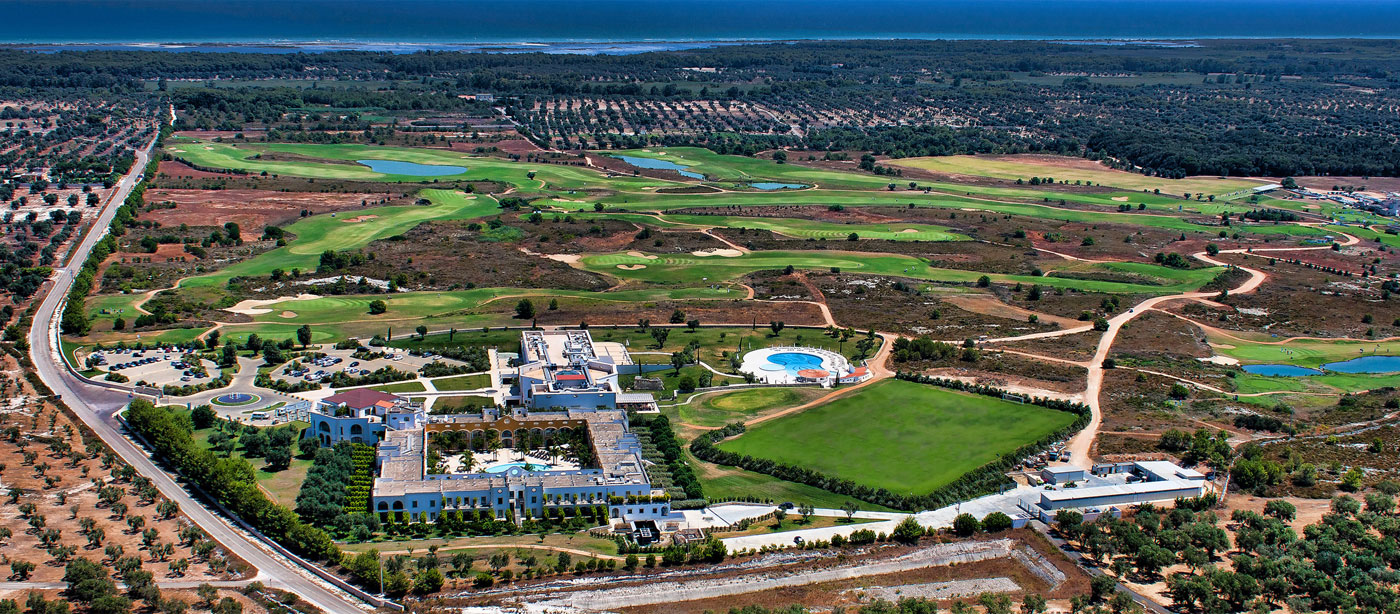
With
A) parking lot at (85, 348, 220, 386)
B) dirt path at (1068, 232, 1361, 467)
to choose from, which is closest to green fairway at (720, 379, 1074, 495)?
dirt path at (1068, 232, 1361, 467)

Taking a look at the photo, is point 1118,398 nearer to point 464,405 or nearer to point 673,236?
point 464,405

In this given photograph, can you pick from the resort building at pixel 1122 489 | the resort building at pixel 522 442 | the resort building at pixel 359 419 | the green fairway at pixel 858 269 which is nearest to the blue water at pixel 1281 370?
the green fairway at pixel 858 269

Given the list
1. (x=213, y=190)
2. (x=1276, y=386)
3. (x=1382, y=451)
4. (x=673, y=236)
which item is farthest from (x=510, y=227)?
(x=1382, y=451)

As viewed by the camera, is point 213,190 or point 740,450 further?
point 213,190

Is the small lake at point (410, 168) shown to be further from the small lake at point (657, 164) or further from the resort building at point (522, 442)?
the resort building at point (522, 442)

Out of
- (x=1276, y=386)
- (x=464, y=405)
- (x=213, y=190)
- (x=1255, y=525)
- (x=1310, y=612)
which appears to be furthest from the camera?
(x=213, y=190)

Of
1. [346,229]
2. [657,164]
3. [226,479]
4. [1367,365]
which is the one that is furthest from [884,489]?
[657,164]

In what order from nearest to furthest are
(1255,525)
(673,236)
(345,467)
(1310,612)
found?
(1310,612)
(1255,525)
(345,467)
(673,236)

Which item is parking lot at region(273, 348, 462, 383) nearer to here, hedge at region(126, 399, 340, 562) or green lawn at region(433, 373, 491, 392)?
green lawn at region(433, 373, 491, 392)
